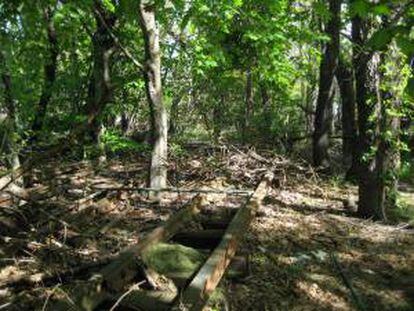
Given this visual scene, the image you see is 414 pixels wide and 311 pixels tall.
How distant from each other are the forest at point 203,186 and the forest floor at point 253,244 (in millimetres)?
30

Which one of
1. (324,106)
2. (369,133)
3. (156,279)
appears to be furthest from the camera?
(324,106)

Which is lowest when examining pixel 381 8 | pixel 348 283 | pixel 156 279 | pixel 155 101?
pixel 348 283

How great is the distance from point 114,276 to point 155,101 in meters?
5.37

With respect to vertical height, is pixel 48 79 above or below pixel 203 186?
above

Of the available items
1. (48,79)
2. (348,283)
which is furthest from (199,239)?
(48,79)

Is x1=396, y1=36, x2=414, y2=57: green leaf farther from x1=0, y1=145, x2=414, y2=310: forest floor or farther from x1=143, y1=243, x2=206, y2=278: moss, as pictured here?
x1=143, y1=243, x2=206, y2=278: moss

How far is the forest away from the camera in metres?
5.24

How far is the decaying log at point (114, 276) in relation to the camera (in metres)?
4.32

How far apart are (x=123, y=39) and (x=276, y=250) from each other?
799cm

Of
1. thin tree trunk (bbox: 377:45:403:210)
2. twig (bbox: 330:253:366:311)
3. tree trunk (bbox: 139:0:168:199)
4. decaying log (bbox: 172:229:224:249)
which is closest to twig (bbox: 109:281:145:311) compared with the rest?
decaying log (bbox: 172:229:224:249)

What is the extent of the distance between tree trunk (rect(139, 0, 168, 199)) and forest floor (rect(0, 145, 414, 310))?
49 cm

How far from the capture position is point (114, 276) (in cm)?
491

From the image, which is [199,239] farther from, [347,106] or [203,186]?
[347,106]

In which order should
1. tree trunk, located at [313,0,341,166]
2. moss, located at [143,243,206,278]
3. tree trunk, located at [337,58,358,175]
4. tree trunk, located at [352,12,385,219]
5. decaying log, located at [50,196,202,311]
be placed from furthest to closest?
tree trunk, located at [337,58,358,175], tree trunk, located at [313,0,341,166], tree trunk, located at [352,12,385,219], moss, located at [143,243,206,278], decaying log, located at [50,196,202,311]
